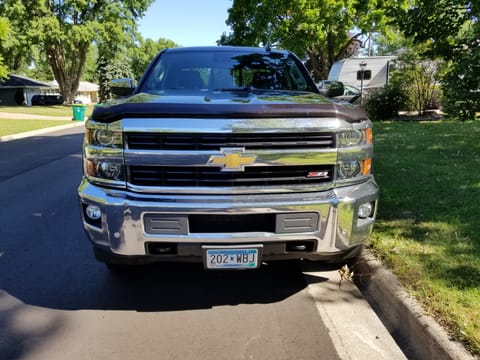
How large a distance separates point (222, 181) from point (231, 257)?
511 mm

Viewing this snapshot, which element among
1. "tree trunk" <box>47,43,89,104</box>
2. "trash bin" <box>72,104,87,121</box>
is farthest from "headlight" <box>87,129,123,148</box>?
"tree trunk" <box>47,43,89,104</box>

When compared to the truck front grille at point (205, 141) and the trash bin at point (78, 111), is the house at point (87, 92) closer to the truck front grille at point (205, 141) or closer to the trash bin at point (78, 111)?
the trash bin at point (78, 111)

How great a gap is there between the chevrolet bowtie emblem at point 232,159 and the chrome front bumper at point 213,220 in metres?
0.20

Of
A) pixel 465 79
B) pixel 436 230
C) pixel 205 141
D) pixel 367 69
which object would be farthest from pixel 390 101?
pixel 205 141

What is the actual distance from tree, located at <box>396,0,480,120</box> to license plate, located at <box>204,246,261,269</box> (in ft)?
17.3

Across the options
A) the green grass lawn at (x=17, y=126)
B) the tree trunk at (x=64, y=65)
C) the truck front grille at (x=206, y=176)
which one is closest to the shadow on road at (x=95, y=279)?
the truck front grille at (x=206, y=176)

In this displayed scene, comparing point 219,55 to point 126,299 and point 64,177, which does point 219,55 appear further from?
point 64,177

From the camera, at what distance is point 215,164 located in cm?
276

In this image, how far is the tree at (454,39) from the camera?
647cm

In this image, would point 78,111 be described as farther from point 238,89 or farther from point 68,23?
point 238,89

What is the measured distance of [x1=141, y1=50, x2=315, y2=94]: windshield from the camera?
13.5 feet

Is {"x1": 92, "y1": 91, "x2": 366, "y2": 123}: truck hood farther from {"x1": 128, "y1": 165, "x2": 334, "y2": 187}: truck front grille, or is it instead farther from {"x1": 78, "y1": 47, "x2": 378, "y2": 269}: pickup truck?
{"x1": 128, "y1": 165, "x2": 334, "y2": 187}: truck front grille

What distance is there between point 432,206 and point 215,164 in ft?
10.3

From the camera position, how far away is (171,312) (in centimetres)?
315
